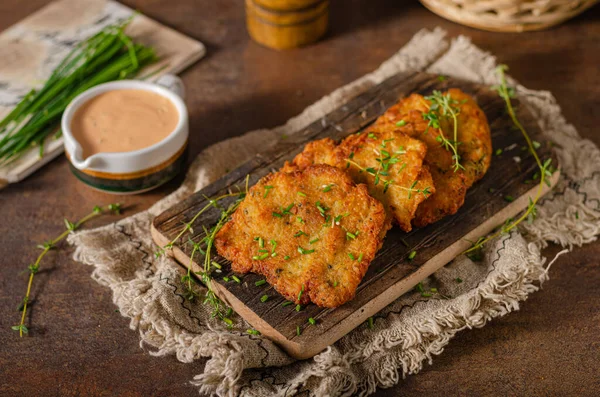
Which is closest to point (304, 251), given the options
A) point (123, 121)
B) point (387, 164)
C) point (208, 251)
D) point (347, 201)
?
point (347, 201)

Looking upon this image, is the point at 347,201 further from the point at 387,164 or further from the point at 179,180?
the point at 179,180

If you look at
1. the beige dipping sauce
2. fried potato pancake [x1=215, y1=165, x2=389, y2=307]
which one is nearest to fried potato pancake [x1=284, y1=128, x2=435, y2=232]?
fried potato pancake [x1=215, y1=165, x2=389, y2=307]

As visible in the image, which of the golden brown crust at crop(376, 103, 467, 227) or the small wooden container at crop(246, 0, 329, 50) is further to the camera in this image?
the small wooden container at crop(246, 0, 329, 50)

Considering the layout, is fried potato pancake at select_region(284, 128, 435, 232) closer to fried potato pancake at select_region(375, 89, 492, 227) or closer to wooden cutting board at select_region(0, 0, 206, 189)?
fried potato pancake at select_region(375, 89, 492, 227)

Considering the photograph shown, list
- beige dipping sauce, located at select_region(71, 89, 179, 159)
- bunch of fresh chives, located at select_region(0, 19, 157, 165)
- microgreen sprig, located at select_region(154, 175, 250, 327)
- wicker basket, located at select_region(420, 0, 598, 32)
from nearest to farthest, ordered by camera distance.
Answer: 1. microgreen sprig, located at select_region(154, 175, 250, 327)
2. beige dipping sauce, located at select_region(71, 89, 179, 159)
3. bunch of fresh chives, located at select_region(0, 19, 157, 165)
4. wicker basket, located at select_region(420, 0, 598, 32)

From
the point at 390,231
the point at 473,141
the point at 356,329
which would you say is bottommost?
the point at 356,329

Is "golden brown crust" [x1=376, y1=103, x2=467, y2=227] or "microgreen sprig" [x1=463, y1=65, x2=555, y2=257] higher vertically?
"golden brown crust" [x1=376, y1=103, x2=467, y2=227]

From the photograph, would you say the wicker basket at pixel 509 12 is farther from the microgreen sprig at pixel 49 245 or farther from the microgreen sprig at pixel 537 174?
the microgreen sprig at pixel 49 245
